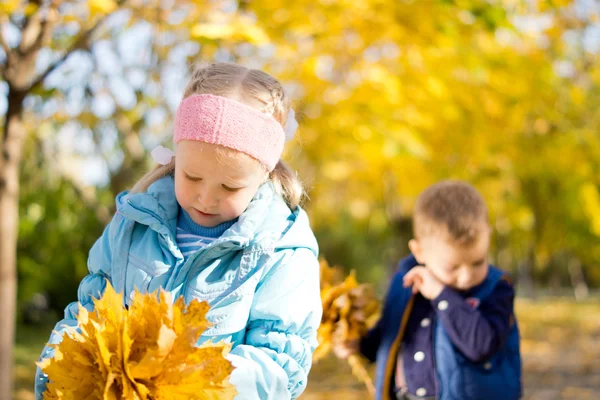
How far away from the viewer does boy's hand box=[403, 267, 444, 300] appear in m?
2.94

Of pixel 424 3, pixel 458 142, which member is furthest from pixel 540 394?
pixel 424 3

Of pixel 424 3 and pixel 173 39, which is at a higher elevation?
pixel 173 39

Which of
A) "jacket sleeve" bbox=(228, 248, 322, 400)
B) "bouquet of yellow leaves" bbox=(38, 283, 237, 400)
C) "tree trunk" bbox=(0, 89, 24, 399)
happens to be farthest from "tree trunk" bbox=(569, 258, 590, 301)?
"bouquet of yellow leaves" bbox=(38, 283, 237, 400)

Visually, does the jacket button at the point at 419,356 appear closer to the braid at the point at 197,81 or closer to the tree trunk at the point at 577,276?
the braid at the point at 197,81

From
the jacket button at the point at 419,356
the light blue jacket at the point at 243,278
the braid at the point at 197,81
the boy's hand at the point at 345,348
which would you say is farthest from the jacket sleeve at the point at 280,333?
the jacket button at the point at 419,356

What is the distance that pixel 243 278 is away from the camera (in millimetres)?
1854

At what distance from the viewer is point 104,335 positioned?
1.53 m

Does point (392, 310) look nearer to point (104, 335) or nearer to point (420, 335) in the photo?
point (420, 335)

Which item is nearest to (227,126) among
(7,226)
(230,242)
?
(230,242)

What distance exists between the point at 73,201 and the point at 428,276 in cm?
931

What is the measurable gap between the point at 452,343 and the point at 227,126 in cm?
155

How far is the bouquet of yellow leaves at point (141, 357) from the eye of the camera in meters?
1.50

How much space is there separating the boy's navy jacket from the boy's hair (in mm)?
243

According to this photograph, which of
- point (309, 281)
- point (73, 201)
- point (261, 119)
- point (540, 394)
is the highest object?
point (73, 201)
